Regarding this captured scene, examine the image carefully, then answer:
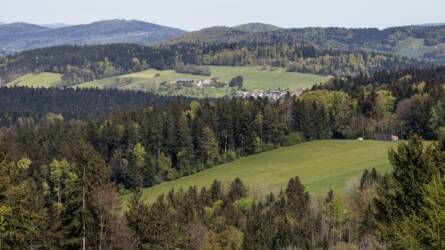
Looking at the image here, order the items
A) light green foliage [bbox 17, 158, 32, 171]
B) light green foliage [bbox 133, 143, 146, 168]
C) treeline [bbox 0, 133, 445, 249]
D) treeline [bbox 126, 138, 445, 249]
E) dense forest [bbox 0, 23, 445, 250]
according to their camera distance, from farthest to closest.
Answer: light green foliage [bbox 133, 143, 146, 168]
light green foliage [bbox 17, 158, 32, 171]
dense forest [bbox 0, 23, 445, 250]
treeline [bbox 0, 133, 445, 249]
treeline [bbox 126, 138, 445, 249]

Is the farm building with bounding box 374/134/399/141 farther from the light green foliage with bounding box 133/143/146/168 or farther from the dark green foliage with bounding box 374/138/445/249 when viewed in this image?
the dark green foliage with bounding box 374/138/445/249

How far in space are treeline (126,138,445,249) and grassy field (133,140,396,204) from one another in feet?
18.6

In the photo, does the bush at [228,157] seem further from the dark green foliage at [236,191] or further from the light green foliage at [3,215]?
the light green foliage at [3,215]

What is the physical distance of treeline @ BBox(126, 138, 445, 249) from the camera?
94.8ft

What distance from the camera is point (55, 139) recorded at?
387ft

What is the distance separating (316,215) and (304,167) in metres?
30.8

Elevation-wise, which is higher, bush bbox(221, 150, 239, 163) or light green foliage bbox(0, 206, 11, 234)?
light green foliage bbox(0, 206, 11, 234)

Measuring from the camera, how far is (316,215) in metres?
71.2

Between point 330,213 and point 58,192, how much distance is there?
157 feet

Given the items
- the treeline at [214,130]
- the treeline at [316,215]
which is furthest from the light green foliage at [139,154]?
the treeline at [316,215]

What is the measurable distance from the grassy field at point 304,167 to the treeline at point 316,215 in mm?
5668

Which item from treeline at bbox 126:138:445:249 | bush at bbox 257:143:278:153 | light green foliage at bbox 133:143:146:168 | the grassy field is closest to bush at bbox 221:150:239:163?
the grassy field

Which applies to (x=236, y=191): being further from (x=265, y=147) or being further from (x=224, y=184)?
(x=265, y=147)

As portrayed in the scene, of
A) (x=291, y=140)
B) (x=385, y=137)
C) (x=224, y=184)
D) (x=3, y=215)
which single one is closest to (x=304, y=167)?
(x=224, y=184)
